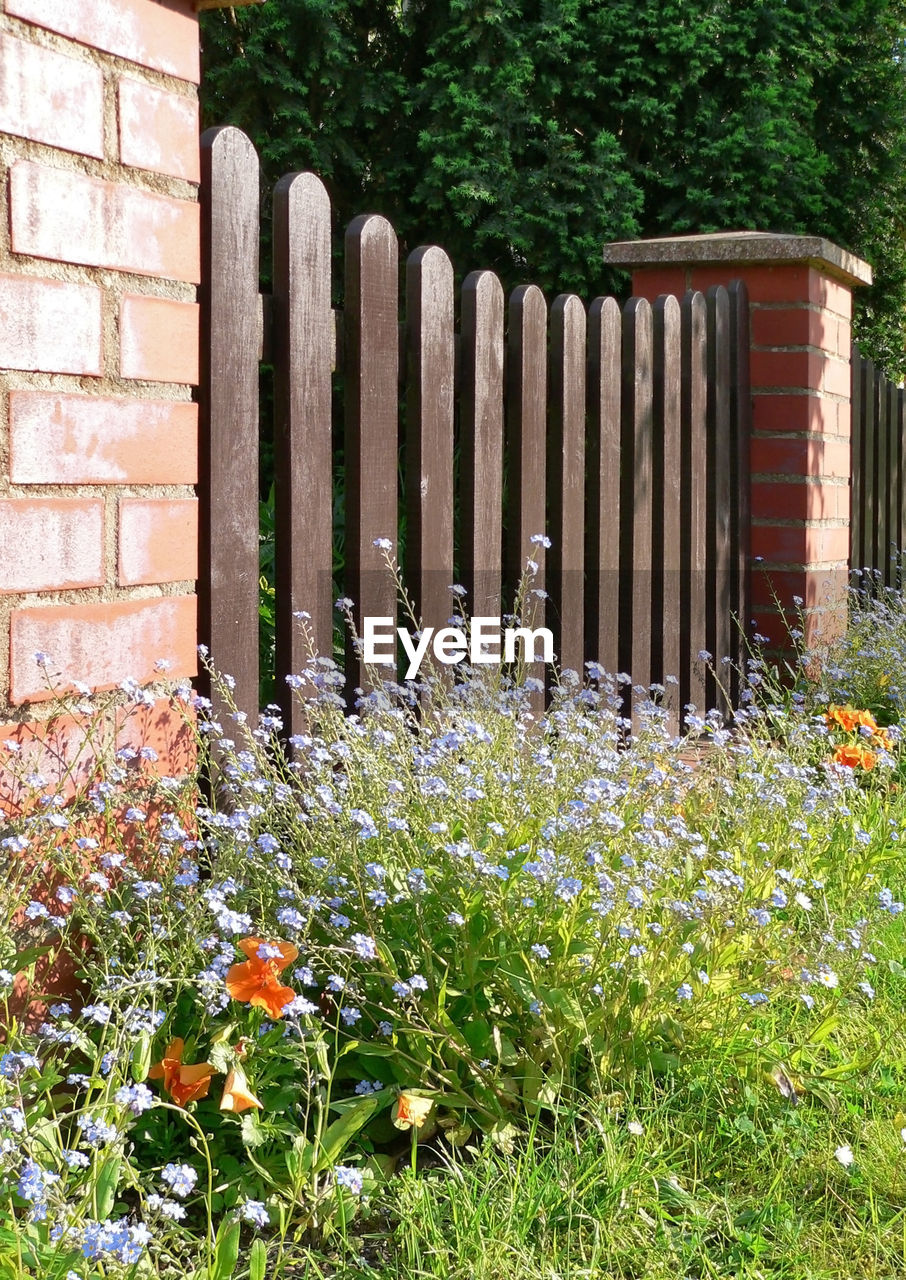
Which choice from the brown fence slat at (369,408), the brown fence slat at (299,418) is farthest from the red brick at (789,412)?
the brown fence slat at (299,418)

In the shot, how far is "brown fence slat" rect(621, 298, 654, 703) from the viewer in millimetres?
4277

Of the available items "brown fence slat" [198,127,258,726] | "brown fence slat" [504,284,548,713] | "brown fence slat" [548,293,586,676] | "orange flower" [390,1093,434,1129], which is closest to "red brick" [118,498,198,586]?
"brown fence slat" [198,127,258,726]

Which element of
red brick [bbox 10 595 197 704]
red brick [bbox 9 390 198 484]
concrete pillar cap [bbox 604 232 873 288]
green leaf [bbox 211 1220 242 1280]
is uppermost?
concrete pillar cap [bbox 604 232 873 288]

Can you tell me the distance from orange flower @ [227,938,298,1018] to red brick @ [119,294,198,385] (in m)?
A: 0.97

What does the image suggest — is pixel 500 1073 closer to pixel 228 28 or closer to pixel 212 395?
pixel 212 395

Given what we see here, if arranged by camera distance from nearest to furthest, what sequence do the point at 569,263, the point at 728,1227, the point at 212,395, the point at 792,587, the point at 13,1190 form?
the point at 13,1190, the point at 728,1227, the point at 212,395, the point at 792,587, the point at 569,263

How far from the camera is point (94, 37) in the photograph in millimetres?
2129

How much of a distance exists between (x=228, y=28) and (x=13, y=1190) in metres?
6.50

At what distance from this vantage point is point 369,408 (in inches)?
118

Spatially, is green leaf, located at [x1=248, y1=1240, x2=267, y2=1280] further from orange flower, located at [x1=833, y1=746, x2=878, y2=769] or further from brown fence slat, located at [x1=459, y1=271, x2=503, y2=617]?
orange flower, located at [x1=833, y1=746, x2=878, y2=769]

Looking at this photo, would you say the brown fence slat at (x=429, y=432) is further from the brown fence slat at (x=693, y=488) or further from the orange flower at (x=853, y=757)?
the brown fence slat at (x=693, y=488)

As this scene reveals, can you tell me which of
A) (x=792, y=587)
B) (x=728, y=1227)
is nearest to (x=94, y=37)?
(x=728, y=1227)

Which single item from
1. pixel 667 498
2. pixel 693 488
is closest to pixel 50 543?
pixel 667 498

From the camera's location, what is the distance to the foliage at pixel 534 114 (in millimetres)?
6609
